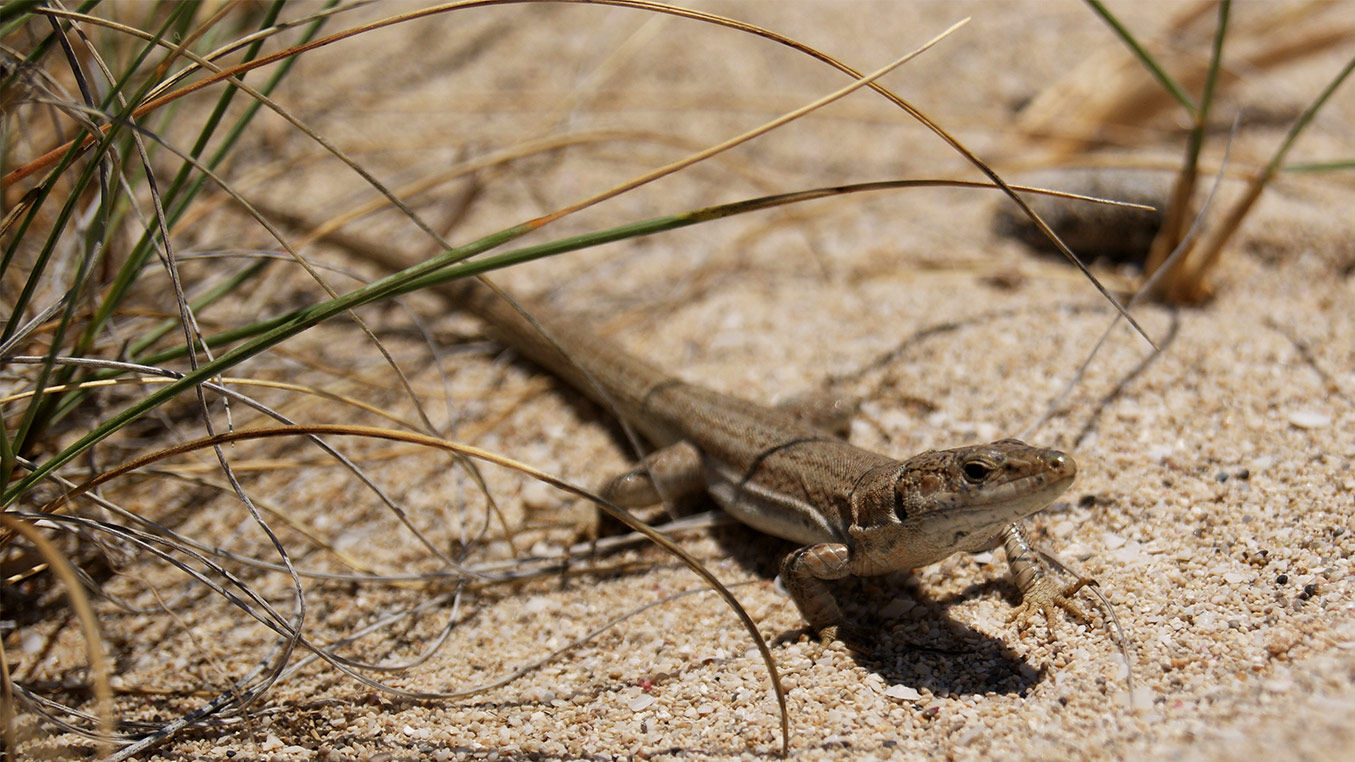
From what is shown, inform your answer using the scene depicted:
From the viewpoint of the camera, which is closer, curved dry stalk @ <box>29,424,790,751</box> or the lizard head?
curved dry stalk @ <box>29,424,790,751</box>

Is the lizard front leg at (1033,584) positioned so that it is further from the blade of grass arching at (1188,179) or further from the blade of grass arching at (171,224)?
the blade of grass arching at (171,224)

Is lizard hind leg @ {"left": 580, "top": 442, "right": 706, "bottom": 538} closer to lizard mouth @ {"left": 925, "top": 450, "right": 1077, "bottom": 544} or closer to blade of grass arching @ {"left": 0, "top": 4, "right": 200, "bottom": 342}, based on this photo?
lizard mouth @ {"left": 925, "top": 450, "right": 1077, "bottom": 544}

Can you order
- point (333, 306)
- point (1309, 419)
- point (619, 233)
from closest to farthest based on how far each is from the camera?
point (619, 233), point (333, 306), point (1309, 419)

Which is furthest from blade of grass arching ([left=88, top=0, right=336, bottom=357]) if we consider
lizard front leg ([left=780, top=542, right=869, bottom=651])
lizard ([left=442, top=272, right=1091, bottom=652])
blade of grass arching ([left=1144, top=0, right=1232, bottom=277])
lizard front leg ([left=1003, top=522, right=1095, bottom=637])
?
blade of grass arching ([left=1144, top=0, right=1232, bottom=277])

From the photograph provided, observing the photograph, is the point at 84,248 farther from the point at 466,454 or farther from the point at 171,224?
the point at 466,454

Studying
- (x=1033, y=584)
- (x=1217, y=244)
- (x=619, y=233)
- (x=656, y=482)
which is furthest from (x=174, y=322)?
(x=1217, y=244)

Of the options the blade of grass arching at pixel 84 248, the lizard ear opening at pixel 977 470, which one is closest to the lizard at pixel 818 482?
the lizard ear opening at pixel 977 470
